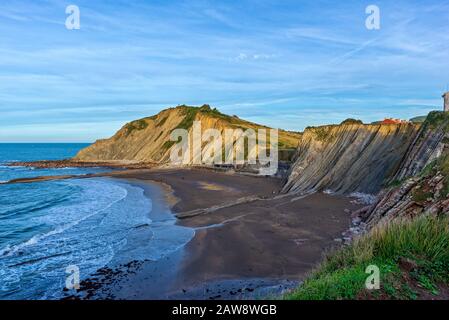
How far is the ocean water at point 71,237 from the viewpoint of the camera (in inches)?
545

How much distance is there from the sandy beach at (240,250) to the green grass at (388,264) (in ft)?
7.01

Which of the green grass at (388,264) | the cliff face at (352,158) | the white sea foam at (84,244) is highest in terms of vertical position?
the cliff face at (352,158)

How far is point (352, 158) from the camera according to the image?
96.7 feet

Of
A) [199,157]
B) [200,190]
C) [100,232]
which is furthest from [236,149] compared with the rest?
[100,232]

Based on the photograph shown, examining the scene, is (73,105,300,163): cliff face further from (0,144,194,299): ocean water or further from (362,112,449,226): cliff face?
(362,112,449,226): cliff face

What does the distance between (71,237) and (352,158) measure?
68.6 feet

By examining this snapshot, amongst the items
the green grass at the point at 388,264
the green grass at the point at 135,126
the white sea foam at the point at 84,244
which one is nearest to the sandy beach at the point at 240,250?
the white sea foam at the point at 84,244

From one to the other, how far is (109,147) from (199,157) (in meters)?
37.5

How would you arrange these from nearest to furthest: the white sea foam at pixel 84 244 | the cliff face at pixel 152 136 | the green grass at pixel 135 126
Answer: the white sea foam at pixel 84 244 → the cliff face at pixel 152 136 → the green grass at pixel 135 126

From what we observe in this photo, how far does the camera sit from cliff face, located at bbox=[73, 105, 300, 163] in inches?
2990

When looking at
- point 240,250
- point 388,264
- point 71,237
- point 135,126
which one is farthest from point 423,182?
point 135,126

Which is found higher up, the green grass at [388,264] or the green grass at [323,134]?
the green grass at [323,134]

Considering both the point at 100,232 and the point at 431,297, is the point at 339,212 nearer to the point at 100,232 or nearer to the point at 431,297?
the point at 100,232

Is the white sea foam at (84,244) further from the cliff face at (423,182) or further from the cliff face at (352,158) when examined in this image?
the cliff face at (352,158)
